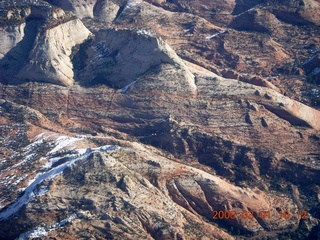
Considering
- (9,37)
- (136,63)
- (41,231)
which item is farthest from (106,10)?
(41,231)

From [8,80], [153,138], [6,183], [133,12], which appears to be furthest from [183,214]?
[133,12]

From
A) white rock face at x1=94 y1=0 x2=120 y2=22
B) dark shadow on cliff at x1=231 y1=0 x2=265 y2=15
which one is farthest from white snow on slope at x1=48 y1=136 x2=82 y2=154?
dark shadow on cliff at x1=231 y1=0 x2=265 y2=15

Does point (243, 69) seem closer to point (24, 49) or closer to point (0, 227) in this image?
point (24, 49)

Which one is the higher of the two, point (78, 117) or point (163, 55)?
point (163, 55)

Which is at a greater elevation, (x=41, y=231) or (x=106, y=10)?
(x=106, y=10)

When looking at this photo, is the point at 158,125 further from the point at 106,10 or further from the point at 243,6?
the point at 243,6
